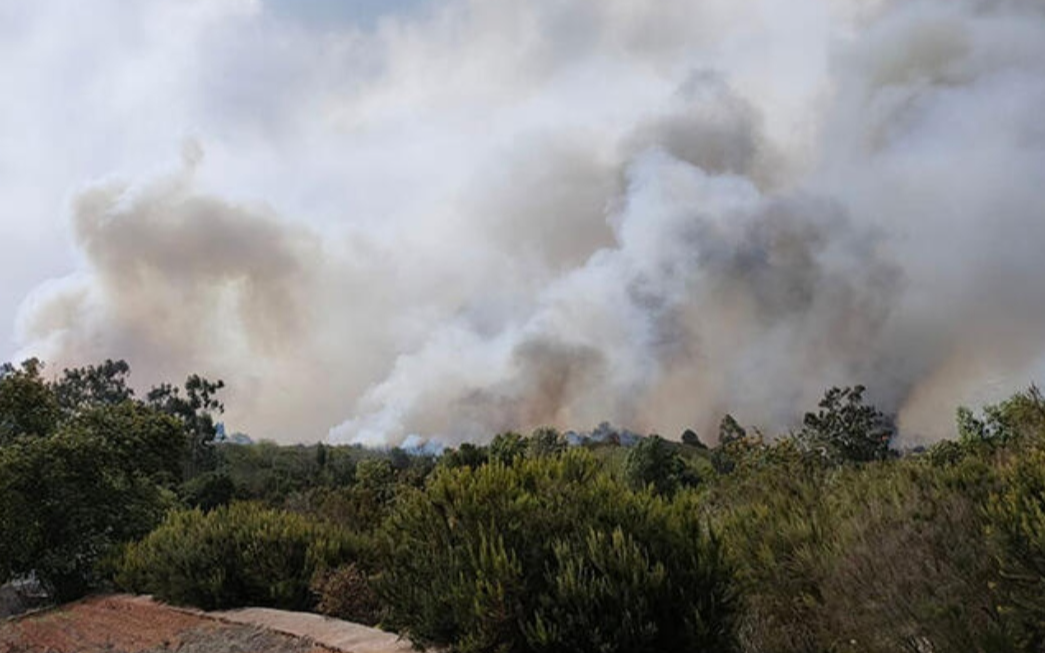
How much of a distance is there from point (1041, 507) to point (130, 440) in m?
17.4

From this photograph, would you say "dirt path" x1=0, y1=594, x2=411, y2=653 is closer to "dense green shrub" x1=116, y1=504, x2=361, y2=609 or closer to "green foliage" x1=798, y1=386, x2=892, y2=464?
"dense green shrub" x1=116, y1=504, x2=361, y2=609

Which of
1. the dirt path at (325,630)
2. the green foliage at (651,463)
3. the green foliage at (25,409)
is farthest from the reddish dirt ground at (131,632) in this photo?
the green foliage at (651,463)

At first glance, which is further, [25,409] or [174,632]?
[25,409]

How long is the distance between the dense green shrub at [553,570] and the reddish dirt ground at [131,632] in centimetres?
206

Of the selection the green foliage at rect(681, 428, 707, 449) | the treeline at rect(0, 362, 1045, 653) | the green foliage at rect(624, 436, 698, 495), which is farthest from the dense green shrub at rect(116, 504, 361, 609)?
the green foliage at rect(681, 428, 707, 449)

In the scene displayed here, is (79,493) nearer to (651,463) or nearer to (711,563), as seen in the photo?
(711,563)

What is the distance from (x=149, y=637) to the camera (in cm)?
1107

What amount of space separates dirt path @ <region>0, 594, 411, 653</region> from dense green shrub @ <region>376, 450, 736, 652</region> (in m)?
0.97

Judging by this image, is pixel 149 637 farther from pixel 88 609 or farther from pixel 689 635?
pixel 689 635

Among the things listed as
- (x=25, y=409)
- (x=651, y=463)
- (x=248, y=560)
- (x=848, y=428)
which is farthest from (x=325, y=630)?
(x=848, y=428)

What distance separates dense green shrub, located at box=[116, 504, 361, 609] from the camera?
11945 mm

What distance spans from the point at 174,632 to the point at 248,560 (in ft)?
4.69

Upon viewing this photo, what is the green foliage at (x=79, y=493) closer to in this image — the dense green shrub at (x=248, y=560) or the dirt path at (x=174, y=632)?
the dirt path at (x=174, y=632)

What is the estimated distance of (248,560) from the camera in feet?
39.9
